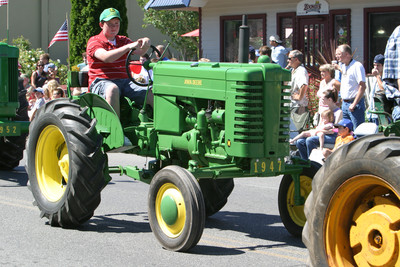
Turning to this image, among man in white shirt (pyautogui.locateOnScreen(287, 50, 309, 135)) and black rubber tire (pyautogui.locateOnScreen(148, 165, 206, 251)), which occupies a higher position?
man in white shirt (pyautogui.locateOnScreen(287, 50, 309, 135))

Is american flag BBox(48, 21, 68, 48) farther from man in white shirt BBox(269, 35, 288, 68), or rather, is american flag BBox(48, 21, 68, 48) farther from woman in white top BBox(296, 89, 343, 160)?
woman in white top BBox(296, 89, 343, 160)

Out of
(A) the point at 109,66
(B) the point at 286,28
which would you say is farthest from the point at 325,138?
(B) the point at 286,28

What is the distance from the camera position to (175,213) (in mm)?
7066

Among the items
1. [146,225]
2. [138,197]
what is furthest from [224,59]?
[146,225]

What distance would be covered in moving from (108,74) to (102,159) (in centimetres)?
135

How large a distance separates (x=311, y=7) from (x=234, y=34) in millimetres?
3155

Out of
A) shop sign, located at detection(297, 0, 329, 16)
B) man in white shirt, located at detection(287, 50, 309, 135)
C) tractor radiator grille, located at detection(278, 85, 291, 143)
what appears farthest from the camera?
shop sign, located at detection(297, 0, 329, 16)

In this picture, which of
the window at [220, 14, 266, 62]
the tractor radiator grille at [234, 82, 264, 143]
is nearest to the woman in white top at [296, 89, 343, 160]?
the tractor radiator grille at [234, 82, 264, 143]

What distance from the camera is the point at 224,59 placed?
23.2 meters

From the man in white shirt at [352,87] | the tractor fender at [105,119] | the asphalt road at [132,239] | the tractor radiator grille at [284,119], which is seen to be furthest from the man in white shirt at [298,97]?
the tractor radiator grille at [284,119]

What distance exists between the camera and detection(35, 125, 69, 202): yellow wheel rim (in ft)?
28.0

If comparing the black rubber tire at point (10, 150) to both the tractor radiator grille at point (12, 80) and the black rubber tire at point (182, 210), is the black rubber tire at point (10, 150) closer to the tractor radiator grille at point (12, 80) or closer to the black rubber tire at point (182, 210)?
the tractor radiator grille at point (12, 80)

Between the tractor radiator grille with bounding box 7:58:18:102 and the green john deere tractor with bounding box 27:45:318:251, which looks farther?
the tractor radiator grille with bounding box 7:58:18:102

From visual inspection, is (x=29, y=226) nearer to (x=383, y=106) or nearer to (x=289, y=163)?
(x=289, y=163)
